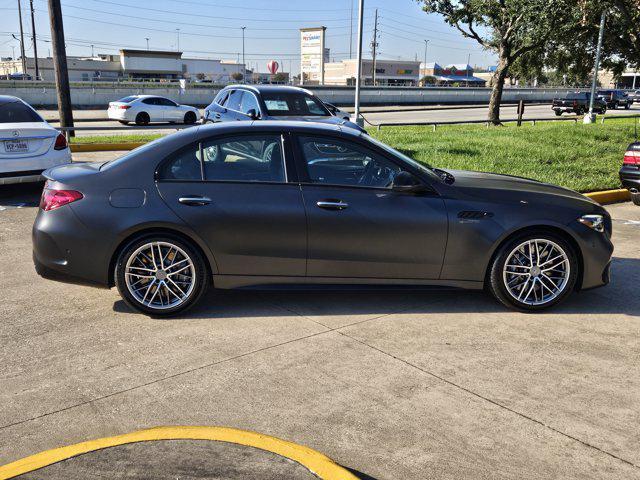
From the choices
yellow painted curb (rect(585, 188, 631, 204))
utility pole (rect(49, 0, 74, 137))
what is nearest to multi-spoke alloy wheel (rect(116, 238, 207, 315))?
yellow painted curb (rect(585, 188, 631, 204))

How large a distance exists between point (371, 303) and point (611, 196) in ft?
22.8

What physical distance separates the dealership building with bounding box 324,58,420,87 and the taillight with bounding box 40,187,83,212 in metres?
114

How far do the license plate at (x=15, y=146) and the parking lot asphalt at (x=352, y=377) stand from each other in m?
3.94

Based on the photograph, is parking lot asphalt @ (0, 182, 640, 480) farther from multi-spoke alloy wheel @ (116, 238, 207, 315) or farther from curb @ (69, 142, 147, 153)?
curb @ (69, 142, 147, 153)

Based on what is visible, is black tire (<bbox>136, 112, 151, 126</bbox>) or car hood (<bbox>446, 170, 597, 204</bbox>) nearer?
car hood (<bbox>446, 170, 597, 204</bbox>)

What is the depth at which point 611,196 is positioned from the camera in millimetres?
10617

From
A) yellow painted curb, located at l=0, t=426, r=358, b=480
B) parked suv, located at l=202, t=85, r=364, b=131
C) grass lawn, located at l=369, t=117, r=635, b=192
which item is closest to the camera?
yellow painted curb, located at l=0, t=426, r=358, b=480

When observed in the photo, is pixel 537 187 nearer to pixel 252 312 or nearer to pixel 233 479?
pixel 252 312

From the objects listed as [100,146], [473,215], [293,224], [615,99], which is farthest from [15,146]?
[615,99]

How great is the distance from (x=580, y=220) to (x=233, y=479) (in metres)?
3.85

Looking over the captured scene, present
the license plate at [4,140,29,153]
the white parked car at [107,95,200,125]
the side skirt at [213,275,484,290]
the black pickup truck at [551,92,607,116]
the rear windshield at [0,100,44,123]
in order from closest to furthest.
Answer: the side skirt at [213,275,484,290], the license plate at [4,140,29,153], the rear windshield at [0,100,44,123], the white parked car at [107,95,200,125], the black pickup truck at [551,92,607,116]

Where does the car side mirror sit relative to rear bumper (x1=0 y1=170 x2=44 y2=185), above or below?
above

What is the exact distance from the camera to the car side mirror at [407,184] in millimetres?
5133

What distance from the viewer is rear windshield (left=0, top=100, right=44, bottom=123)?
31.4 ft
